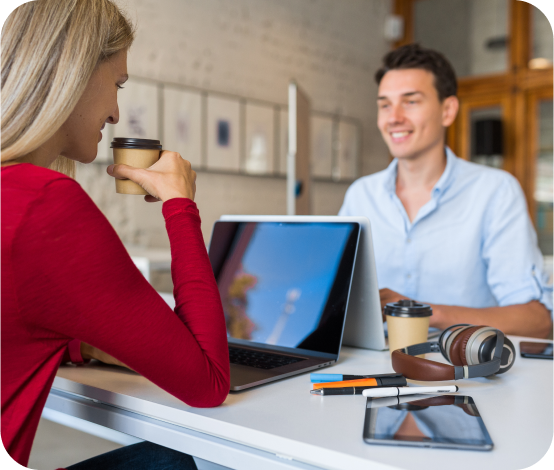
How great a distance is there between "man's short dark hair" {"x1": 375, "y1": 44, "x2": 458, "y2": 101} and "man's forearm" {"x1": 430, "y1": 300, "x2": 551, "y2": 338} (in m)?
0.78

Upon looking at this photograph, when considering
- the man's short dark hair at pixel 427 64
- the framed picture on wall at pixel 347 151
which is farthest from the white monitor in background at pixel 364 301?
the framed picture on wall at pixel 347 151

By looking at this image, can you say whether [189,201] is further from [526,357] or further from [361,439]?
[526,357]

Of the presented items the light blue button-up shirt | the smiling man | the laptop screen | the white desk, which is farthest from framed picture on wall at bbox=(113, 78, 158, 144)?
the white desk

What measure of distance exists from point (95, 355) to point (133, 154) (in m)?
0.35

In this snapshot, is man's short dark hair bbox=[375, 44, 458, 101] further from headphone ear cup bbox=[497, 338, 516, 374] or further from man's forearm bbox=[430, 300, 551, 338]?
headphone ear cup bbox=[497, 338, 516, 374]

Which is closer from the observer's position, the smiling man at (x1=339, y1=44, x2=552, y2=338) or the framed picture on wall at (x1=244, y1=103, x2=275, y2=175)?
the smiling man at (x1=339, y1=44, x2=552, y2=338)

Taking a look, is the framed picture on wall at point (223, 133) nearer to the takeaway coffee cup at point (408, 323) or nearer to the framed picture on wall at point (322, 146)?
the framed picture on wall at point (322, 146)

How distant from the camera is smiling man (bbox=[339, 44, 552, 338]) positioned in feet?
4.92

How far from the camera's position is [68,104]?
725mm

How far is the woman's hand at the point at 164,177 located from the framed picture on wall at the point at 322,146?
4014mm

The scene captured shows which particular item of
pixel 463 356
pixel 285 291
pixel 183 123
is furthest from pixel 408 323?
pixel 183 123

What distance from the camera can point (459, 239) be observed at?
1.64m

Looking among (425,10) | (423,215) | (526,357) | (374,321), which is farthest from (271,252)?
(425,10)

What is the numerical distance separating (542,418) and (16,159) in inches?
29.6
